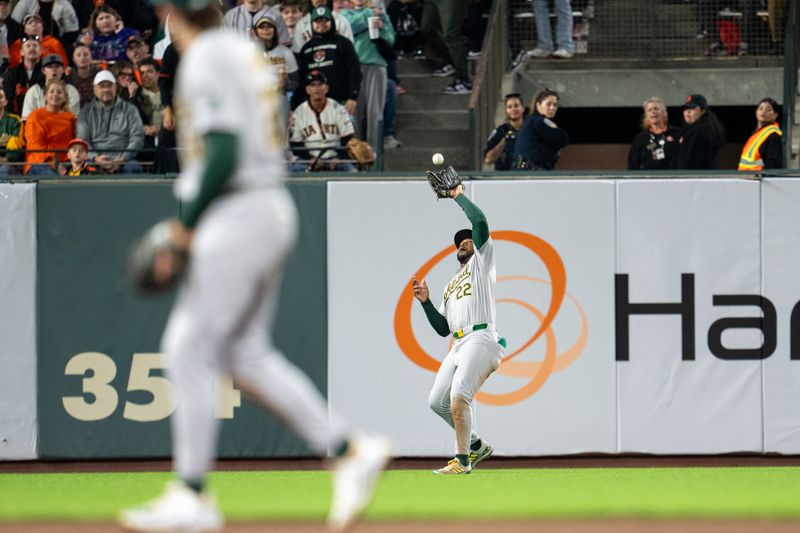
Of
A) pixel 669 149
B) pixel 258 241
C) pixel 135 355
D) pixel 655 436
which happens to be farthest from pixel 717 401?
pixel 258 241

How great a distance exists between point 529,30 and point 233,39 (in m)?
12.4

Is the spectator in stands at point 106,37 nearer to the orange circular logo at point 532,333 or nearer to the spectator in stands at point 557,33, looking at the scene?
the spectator in stands at point 557,33

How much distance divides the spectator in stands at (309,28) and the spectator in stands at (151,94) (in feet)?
5.48

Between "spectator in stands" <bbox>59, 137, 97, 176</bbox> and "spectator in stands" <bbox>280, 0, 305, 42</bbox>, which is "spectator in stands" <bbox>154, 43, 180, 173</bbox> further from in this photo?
"spectator in stands" <bbox>280, 0, 305, 42</bbox>

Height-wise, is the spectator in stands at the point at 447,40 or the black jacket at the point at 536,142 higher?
the spectator in stands at the point at 447,40

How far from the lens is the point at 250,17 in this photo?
15188 millimetres

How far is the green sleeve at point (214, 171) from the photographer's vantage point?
5465 mm

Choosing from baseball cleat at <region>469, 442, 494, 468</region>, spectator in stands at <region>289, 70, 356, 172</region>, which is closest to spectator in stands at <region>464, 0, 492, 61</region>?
spectator in stands at <region>289, 70, 356, 172</region>

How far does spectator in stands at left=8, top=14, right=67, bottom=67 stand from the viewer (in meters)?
15.8

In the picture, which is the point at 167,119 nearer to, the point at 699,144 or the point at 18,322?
the point at 18,322

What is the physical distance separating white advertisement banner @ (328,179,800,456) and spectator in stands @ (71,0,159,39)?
593 centimetres

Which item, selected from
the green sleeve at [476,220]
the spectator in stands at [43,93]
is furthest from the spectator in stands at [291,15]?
the green sleeve at [476,220]

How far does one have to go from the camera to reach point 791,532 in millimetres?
6492

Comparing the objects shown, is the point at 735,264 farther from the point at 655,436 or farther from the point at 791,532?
the point at 791,532
